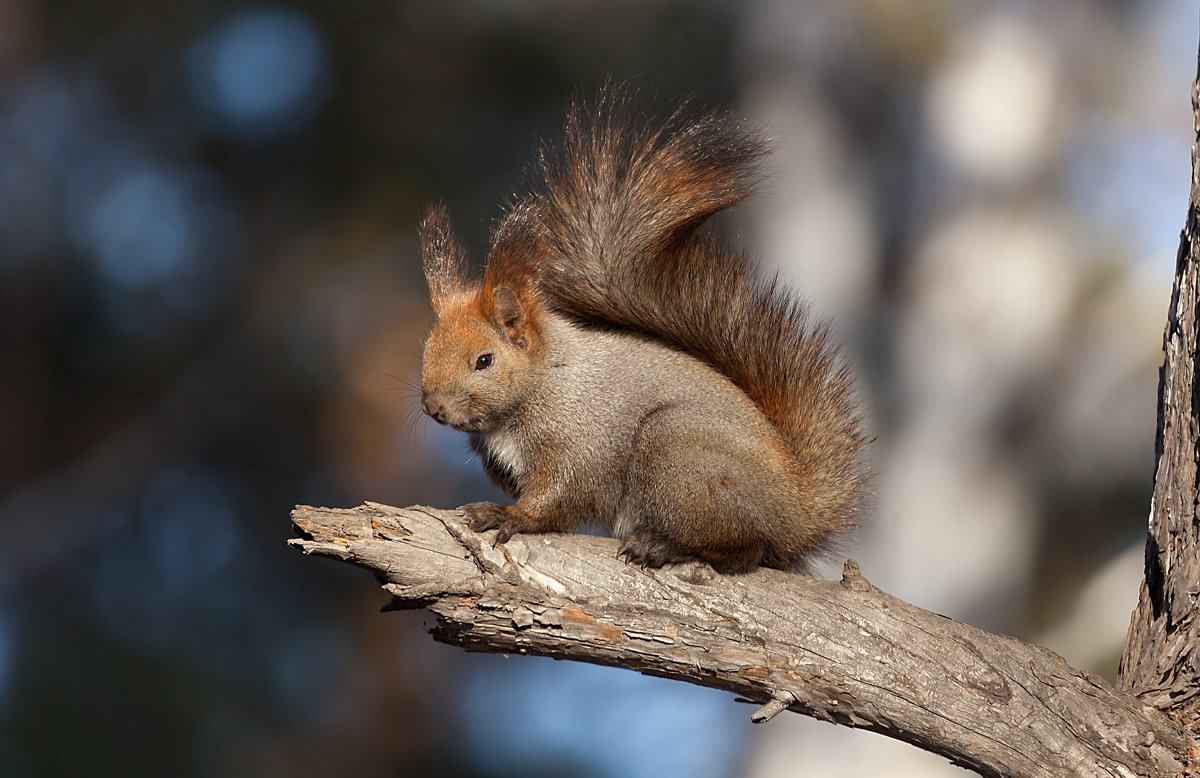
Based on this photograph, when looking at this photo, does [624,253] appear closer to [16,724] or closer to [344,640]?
[344,640]

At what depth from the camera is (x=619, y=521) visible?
1.67 meters

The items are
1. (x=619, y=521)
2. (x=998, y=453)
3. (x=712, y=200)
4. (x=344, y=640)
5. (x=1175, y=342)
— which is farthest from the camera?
(x=344, y=640)

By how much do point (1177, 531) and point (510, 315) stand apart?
1.03 metres

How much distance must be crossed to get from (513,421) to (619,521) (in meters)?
0.24

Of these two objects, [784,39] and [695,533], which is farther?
[784,39]

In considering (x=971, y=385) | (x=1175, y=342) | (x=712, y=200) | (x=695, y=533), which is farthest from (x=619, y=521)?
(x=971, y=385)

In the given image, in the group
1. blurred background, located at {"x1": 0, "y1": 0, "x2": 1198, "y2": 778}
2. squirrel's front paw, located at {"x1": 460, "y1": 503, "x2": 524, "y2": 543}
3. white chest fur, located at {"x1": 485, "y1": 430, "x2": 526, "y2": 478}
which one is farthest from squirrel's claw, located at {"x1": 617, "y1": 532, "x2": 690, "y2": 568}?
blurred background, located at {"x1": 0, "y1": 0, "x2": 1198, "y2": 778}

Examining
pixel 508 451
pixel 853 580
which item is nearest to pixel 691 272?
pixel 508 451

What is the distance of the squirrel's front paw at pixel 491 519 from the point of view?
1.49 meters

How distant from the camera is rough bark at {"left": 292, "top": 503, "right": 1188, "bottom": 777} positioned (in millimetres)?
1314

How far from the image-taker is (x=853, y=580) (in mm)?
1431

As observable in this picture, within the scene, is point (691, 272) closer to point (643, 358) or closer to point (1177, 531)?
point (643, 358)

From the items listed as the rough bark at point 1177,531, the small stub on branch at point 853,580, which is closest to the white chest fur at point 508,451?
the small stub on branch at point 853,580

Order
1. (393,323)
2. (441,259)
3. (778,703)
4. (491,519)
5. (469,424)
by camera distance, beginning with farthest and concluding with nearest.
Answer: (393,323) < (441,259) < (469,424) < (491,519) < (778,703)
